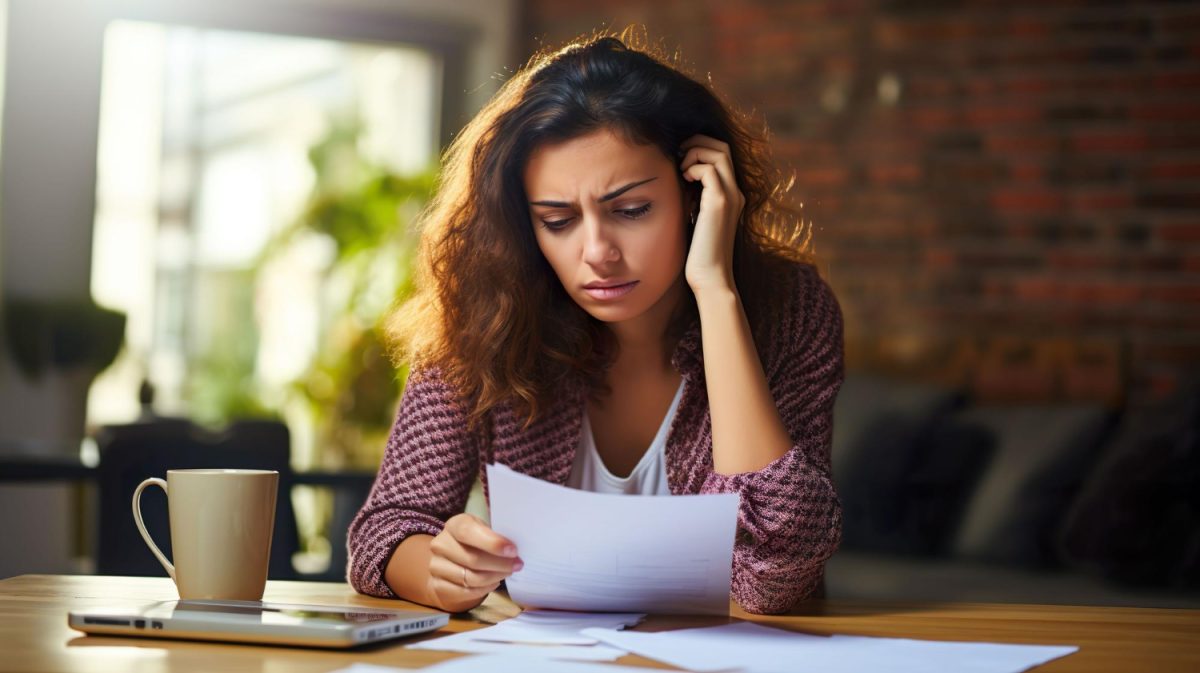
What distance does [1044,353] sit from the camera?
12.8ft

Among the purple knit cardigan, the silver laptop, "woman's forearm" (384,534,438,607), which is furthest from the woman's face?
the silver laptop

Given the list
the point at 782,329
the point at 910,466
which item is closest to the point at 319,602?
the point at 782,329

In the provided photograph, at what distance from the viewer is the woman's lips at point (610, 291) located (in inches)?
61.0

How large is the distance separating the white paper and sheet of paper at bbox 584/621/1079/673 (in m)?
0.06

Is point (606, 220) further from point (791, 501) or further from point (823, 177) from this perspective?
point (823, 177)

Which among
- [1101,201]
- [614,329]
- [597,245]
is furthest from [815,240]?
[597,245]

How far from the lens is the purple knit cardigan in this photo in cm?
141

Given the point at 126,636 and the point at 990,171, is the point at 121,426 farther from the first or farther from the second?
the point at 990,171

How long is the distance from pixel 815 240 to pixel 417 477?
2.89 meters

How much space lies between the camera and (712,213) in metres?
1.61

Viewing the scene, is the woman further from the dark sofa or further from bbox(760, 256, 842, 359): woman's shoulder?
the dark sofa

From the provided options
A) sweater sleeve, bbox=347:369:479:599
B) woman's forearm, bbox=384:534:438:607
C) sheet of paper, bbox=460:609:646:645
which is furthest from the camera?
sweater sleeve, bbox=347:369:479:599

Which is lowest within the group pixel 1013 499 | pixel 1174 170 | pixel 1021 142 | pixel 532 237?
pixel 1013 499

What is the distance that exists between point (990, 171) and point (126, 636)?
136 inches
